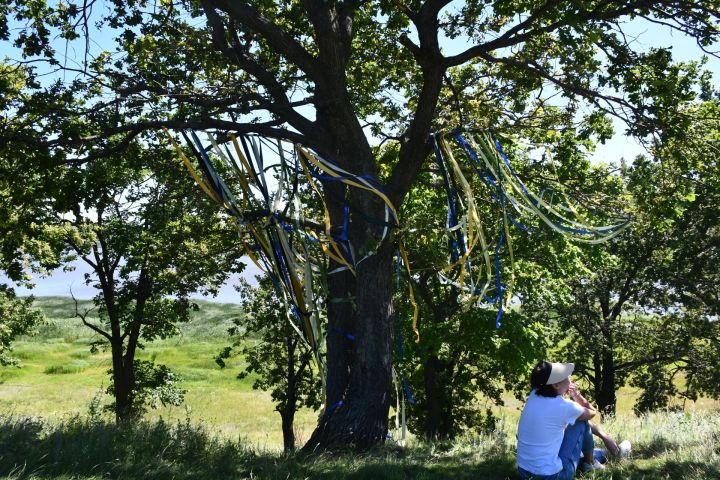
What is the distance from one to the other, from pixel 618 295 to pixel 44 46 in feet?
88.5

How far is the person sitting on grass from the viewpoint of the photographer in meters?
5.47

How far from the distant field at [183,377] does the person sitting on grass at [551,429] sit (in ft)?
69.6

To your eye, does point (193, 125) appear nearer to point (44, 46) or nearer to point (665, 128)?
point (44, 46)

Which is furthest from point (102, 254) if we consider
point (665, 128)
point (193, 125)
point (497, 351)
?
point (665, 128)

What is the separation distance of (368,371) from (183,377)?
36.9 m

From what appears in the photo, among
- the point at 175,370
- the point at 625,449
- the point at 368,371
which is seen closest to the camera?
the point at 625,449

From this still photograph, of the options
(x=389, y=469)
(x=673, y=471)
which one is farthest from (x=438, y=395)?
(x=673, y=471)

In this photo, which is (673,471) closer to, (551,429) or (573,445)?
(573,445)

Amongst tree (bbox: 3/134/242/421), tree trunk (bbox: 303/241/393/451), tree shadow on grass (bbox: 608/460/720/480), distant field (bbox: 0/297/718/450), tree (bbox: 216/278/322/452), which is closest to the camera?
tree shadow on grass (bbox: 608/460/720/480)

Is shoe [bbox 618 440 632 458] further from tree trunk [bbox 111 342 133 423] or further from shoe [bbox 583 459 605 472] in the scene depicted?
tree trunk [bbox 111 342 133 423]

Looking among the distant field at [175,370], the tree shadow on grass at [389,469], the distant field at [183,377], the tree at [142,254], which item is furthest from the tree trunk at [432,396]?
the tree shadow on grass at [389,469]

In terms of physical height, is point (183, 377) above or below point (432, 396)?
below

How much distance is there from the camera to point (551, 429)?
5500mm

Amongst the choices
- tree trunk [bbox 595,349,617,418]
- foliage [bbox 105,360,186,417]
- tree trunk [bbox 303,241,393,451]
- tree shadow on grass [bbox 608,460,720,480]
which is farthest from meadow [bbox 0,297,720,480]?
tree trunk [bbox 595,349,617,418]
